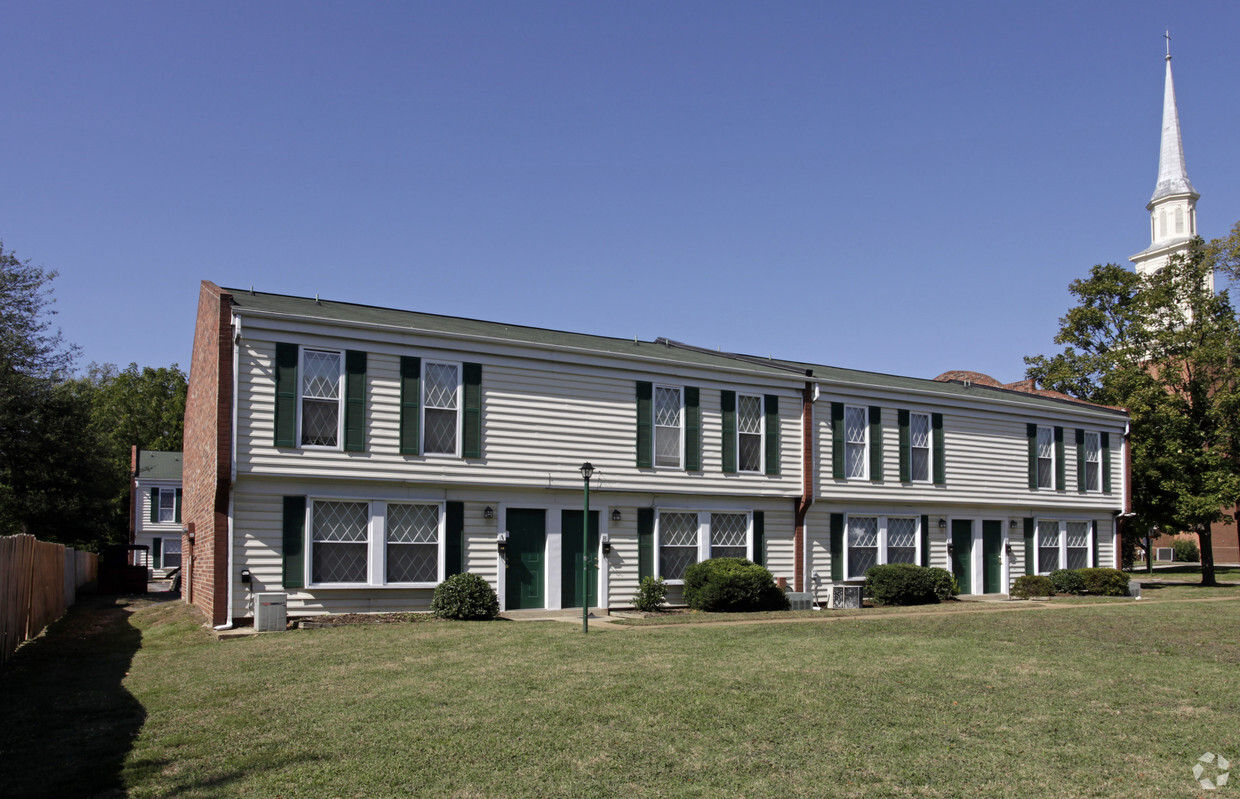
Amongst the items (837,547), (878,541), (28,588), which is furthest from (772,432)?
(28,588)

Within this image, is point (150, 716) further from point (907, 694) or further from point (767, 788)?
point (907, 694)

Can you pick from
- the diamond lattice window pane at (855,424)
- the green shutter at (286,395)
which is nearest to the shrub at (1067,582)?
the diamond lattice window pane at (855,424)

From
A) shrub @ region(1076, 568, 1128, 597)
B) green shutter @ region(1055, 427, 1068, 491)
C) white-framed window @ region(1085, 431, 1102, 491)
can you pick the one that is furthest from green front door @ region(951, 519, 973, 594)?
white-framed window @ region(1085, 431, 1102, 491)

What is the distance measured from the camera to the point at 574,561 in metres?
20.5

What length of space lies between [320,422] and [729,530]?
33.3ft

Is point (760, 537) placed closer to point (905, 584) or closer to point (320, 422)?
point (905, 584)

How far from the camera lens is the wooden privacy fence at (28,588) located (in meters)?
13.4

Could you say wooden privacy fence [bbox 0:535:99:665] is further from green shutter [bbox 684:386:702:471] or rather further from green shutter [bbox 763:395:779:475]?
green shutter [bbox 763:395:779:475]

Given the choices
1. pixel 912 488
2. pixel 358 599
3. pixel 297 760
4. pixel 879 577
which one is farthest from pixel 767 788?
pixel 912 488

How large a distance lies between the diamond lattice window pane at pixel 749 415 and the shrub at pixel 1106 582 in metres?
12.0

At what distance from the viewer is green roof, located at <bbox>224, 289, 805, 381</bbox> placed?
18453 millimetres

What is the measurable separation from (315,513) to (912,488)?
16.0 meters

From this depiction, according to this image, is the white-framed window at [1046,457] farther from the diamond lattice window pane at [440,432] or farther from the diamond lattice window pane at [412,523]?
the diamond lattice window pane at [412,523]

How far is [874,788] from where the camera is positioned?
6617 millimetres
